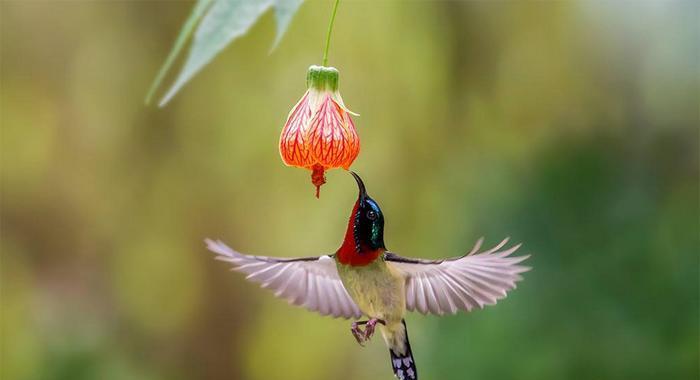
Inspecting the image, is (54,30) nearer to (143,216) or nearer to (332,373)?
(143,216)

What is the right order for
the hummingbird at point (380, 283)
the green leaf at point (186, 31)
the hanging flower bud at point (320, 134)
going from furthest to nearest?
the hummingbird at point (380, 283)
the hanging flower bud at point (320, 134)
the green leaf at point (186, 31)

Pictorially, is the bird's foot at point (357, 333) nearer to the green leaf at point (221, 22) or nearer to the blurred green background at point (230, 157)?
the green leaf at point (221, 22)

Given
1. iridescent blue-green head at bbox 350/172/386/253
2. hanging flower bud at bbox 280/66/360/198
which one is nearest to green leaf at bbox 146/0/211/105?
hanging flower bud at bbox 280/66/360/198

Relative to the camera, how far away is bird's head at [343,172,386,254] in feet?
4.18

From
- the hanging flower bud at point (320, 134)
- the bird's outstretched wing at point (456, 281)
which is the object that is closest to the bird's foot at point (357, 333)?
the bird's outstretched wing at point (456, 281)

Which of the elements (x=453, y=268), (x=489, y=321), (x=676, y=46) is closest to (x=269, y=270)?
(x=453, y=268)

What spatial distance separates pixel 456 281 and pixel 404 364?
172mm

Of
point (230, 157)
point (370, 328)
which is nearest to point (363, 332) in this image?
point (370, 328)

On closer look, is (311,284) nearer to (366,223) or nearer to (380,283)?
(380,283)

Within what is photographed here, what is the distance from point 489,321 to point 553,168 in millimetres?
690

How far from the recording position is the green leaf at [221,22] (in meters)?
0.77

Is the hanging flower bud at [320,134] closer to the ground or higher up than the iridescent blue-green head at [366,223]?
higher up

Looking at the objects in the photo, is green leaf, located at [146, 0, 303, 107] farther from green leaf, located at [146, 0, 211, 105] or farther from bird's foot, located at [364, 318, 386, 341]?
bird's foot, located at [364, 318, 386, 341]

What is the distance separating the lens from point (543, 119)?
164 inches
